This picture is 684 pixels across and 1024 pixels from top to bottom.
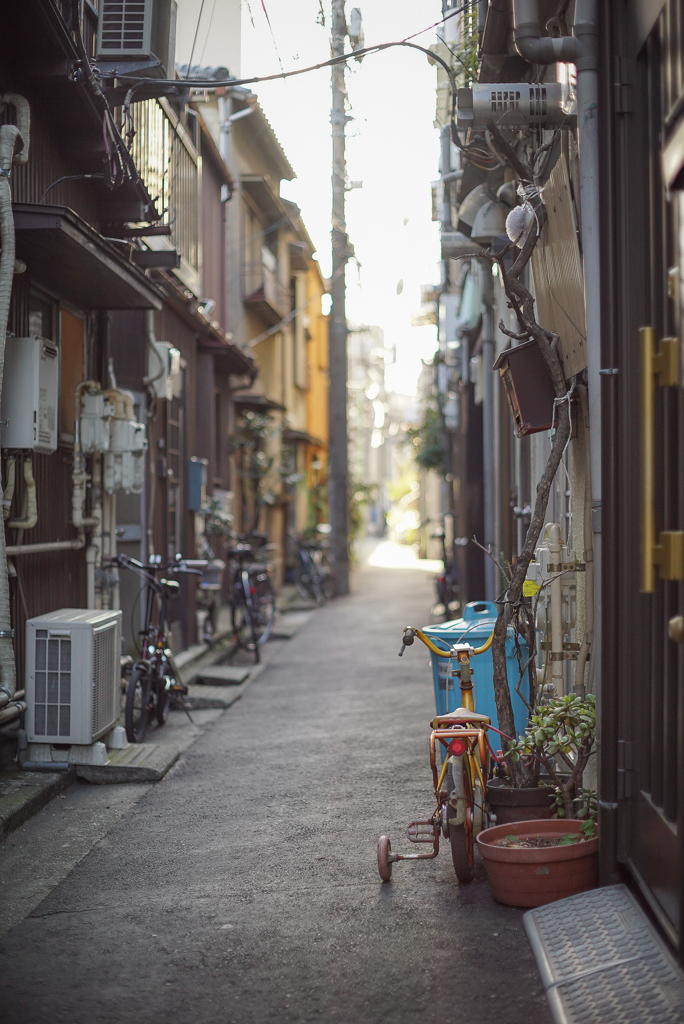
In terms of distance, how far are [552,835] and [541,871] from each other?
1.07 feet

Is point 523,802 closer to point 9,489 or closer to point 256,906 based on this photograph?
point 256,906

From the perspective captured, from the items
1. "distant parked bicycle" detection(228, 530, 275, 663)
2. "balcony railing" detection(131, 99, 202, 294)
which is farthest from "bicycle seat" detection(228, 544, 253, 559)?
"balcony railing" detection(131, 99, 202, 294)

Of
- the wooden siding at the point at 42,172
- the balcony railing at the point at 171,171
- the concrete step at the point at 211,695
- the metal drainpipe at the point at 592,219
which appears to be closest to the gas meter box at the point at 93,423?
the wooden siding at the point at 42,172

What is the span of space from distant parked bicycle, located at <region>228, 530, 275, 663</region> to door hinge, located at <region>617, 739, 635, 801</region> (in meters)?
8.19

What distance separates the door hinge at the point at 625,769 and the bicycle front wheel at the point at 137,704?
4.17 metres

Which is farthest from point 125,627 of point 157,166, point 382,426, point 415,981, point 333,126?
point 382,426

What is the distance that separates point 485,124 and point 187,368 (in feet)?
25.0

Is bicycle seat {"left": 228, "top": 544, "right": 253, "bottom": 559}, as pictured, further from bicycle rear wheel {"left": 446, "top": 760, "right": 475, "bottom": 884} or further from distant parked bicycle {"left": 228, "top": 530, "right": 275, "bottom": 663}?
bicycle rear wheel {"left": 446, "top": 760, "right": 475, "bottom": 884}

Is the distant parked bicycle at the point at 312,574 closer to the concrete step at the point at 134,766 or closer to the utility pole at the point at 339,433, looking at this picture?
the utility pole at the point at 339,433

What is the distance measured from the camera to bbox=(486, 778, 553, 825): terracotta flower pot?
180 inches

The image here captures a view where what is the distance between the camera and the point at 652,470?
2.82 m

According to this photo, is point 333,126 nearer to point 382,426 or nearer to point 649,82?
point 649,82

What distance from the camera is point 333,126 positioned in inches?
320

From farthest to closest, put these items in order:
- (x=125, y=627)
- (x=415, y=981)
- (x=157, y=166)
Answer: (x=125, y=627) < (x=157, y=166) < (x=415, y=981)
